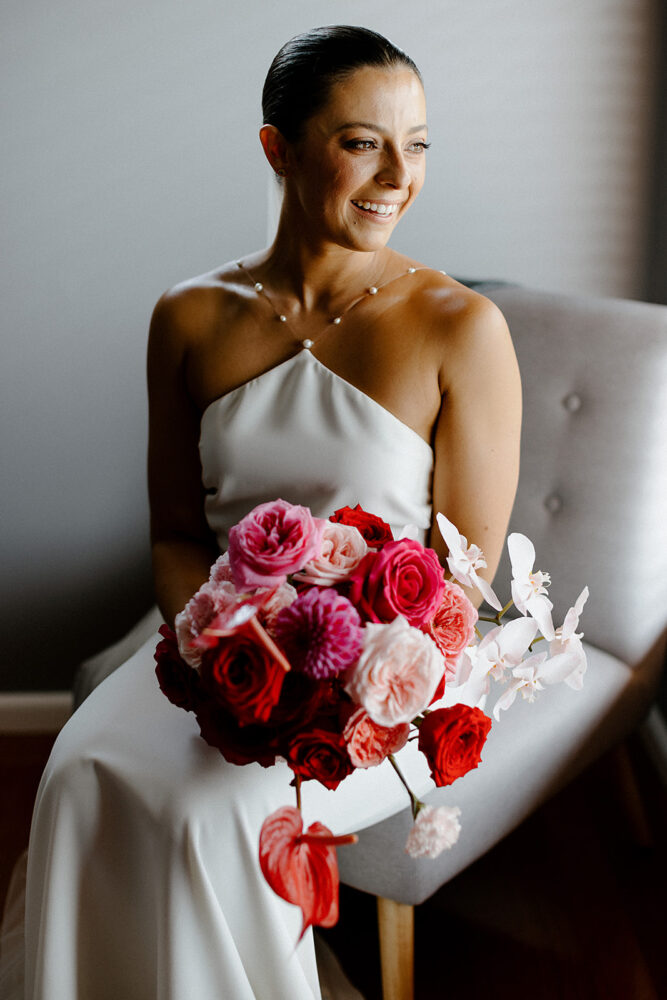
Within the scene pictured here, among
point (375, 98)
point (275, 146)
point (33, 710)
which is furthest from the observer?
point (33, 710)

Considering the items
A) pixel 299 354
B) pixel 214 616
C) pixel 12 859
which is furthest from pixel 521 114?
pixel 12 859

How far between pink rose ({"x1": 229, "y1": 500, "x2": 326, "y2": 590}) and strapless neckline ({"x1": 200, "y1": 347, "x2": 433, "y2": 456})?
487 millimetres

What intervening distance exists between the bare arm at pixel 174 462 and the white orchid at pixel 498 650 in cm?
62

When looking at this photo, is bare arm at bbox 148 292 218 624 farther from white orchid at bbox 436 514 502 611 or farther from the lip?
white orchid at bbox 436 514 502 611

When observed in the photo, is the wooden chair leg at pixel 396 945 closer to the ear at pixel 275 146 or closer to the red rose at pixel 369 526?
the red rose at pixel 369 526

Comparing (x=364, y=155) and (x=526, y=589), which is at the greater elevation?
(x=364, y=155)

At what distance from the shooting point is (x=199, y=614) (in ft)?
2.89

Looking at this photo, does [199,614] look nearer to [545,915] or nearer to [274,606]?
[274,606]

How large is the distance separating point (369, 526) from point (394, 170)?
52 cm

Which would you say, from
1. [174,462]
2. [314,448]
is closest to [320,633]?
[314,448]

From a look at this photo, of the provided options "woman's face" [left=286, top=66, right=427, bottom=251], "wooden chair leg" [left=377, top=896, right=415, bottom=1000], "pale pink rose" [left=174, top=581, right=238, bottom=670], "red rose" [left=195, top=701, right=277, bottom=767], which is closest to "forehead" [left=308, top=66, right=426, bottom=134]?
"woman's face" [left=286, top=66, right=427, bottom=251]

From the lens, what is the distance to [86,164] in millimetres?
1873

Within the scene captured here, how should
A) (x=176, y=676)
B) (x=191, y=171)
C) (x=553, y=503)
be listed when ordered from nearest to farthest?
(x=176, y=676)
(x=553, y=503)
(x=191, y=171)

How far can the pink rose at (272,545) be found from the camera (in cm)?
84
